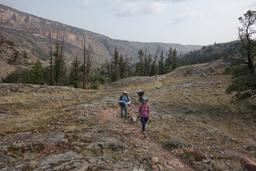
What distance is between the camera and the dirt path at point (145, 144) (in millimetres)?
19531

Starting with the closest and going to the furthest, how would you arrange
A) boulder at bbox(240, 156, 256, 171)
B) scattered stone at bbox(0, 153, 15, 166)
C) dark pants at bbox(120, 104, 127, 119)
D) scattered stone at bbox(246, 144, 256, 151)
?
scattered stone at bbox(0, 153, 15, 166) < boulder at bbox(240, 156, 256, 171) < scattered stone at bbox(246, 144, 256, 151) < dark pants at bbox(120, 104, 127, 119)

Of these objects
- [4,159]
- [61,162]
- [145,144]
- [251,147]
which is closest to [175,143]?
[145,144]

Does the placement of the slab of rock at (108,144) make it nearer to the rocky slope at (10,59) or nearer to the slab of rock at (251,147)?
the slab of rock at (251,147)

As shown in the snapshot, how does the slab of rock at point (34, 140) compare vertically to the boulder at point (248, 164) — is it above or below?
above

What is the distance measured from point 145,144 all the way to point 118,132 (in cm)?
200

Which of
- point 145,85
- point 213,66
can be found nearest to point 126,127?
point 145,85

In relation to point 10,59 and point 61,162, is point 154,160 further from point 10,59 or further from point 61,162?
point 10,59

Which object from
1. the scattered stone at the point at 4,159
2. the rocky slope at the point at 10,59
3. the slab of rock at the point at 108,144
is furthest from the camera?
the rocky slope at the point at 10,59

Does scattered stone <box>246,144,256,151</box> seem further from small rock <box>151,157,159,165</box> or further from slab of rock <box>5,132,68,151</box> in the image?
slab of rock <box>5,132,68,151</box>

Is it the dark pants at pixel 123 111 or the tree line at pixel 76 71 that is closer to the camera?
the dark pants at pixel 123 111

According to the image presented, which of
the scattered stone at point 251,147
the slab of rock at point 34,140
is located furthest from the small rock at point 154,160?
the scattered stone at point 251,147

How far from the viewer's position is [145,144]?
2173 cm

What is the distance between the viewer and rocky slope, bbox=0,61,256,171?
63.3 ft

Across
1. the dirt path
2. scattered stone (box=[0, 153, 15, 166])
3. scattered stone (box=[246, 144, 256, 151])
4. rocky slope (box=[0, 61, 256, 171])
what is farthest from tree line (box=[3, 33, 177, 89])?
scattered stone (box=[0, 153, 15, 166])
